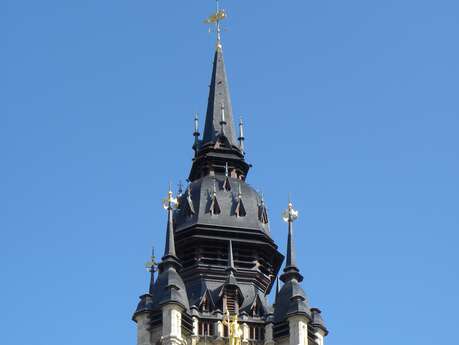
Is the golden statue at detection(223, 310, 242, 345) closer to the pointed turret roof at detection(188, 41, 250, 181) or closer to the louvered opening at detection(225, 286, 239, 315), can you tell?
the louvered opening at detection(225, 286, 239, 315)

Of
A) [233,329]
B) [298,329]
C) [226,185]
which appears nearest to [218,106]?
[226,185]

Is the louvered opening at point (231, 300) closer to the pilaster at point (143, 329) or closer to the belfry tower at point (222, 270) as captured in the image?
the belfry tower at point (222, 270)

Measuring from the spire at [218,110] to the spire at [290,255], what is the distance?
29.2 feet

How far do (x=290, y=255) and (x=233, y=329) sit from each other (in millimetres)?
7797

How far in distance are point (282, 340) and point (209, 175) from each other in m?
16.2

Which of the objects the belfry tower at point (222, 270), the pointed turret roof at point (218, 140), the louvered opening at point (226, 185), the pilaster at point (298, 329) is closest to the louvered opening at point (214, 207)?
the belfry tower at point (222, 270)

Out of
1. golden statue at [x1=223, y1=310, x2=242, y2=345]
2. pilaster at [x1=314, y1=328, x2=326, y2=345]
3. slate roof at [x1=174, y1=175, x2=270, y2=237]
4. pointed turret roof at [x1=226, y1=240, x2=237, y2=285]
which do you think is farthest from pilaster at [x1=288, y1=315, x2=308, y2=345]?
slate roof at [x1=174, y1=175, x2=270, y2=237]

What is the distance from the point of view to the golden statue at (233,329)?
88.5 metres

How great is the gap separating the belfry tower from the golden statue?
8 cm

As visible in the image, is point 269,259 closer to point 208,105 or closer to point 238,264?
point 238,264

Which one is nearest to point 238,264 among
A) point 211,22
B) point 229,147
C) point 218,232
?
point 218,232

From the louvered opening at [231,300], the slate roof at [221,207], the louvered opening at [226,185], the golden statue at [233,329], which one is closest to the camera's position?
the golden statue at [233,329]

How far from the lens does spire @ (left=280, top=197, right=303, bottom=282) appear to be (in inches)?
3666

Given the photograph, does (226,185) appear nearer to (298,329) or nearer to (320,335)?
(320,335)
